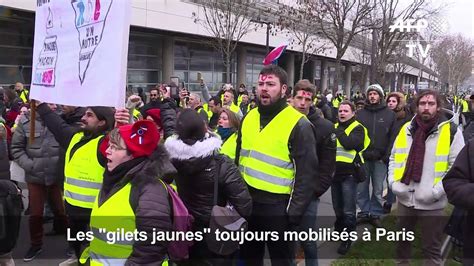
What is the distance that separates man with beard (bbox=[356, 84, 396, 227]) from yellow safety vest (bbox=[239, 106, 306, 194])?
131 inches

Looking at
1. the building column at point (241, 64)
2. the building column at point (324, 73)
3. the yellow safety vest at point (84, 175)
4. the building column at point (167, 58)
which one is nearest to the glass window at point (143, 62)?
the building column at point (167, 58)

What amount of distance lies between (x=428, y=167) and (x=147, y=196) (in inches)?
108

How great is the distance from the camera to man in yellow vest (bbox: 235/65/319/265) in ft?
11.7

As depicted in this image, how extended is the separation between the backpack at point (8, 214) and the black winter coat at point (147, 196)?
146 centimetres

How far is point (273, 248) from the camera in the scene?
3.72 meters

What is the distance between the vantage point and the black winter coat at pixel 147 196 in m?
2.46

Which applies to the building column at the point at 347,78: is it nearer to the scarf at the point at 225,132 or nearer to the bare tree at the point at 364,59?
the bare tree at the point at 364,59

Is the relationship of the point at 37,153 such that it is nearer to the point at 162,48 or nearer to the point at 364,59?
the point at 162,48

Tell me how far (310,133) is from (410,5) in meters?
19.4

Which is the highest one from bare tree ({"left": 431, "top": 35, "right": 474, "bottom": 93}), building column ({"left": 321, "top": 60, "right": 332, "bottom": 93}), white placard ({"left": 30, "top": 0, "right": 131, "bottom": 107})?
bare tree ({"left": 431, "top": 35, "right": 474, "bottom": 93})

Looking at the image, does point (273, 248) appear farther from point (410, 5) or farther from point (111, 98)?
point (410, 5)

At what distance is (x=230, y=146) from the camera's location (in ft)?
15.2

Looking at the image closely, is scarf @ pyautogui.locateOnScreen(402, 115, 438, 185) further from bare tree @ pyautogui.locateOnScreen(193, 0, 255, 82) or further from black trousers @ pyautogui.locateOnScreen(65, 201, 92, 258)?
bare tree @ pyautogui.locateOnScreen(193, 0, 255, 82)

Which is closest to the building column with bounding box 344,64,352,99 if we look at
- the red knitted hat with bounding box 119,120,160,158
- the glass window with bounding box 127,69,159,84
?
the glass window with bounding box 127,69,159,84
